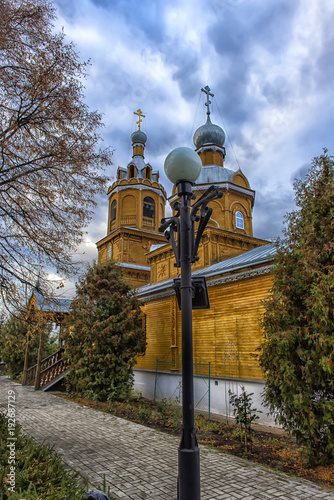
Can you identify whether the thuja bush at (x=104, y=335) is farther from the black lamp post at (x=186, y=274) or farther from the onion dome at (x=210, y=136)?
the onion dome at (x=210, y=136)

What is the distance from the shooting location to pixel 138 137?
35.7 m

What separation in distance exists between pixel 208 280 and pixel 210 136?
53.1 ft

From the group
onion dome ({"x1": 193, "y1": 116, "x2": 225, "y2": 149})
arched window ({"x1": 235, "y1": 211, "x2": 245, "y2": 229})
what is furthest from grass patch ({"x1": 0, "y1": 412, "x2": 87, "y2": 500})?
onion dome ({"x1": 193, "y1": 116, "x2": 225, "y2": 149})

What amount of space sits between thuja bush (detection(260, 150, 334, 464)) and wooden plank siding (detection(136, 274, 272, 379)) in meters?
3.75

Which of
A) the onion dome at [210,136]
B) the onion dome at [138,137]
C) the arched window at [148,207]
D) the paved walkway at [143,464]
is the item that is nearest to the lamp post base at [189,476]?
the paved walkway at [143,464]

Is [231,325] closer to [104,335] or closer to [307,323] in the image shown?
[104,335]

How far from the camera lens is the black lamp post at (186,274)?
3723 millimetres

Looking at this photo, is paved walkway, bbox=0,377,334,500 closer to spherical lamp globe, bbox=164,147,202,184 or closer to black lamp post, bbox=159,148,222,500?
black lamp post, bbox=159,148,222,500

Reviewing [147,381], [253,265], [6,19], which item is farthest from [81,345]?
[6,19]

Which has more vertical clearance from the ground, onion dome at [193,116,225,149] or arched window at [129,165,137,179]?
arched window at [129,165,137,179]

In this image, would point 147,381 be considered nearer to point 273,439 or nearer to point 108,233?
point 273,439

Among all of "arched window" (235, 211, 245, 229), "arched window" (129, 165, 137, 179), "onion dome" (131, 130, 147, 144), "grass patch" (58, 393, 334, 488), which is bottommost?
"grass patch" (58, 393, 334, 488)

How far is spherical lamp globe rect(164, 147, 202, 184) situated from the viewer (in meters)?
4.62

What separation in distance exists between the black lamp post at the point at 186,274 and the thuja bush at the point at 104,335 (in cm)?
948
